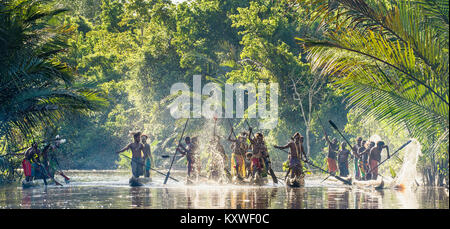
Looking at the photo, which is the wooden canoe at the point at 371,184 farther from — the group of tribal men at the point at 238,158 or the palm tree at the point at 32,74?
the palm tree at the point at 32,74

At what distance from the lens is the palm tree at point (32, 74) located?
19953mm

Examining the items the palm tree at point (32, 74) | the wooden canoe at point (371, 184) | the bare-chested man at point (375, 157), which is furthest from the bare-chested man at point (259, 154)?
the palm tree at point (32, 74)

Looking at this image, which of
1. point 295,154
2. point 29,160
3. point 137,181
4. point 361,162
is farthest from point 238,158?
point 29,160

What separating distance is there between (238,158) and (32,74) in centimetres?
892

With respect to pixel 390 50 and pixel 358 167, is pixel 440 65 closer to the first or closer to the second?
pixel 390 50

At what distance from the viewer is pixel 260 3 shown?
155 feet

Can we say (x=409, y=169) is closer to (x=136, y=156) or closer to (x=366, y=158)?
(x=366, y=158)

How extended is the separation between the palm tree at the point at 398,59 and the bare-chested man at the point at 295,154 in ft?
21.1

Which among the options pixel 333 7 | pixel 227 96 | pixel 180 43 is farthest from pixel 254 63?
pixel 333 7

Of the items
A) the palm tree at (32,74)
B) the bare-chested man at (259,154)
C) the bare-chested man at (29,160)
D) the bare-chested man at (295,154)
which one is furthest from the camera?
the bare-chested man at (29,160)

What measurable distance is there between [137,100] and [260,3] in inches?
449

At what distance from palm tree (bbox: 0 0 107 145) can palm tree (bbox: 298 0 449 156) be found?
23.5 ft

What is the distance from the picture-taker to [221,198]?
20.0 m

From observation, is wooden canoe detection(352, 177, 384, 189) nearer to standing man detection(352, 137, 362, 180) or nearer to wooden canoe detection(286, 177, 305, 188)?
standing man detection(352, 137, 362, 180)
